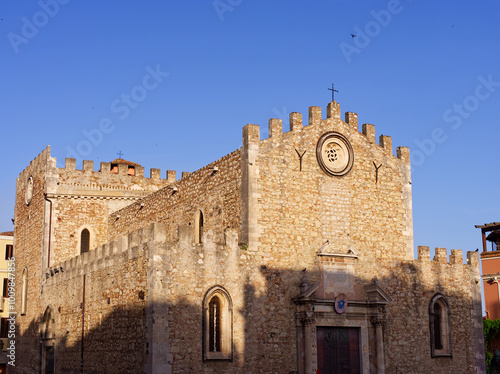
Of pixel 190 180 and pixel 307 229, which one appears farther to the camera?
pixel 190 180

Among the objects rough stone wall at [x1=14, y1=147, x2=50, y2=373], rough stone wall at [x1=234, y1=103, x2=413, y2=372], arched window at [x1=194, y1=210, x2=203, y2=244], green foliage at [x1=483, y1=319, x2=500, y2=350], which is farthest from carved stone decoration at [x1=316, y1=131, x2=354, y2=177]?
green foliage at [x1=483, y1=319, x2=500, y2=350]

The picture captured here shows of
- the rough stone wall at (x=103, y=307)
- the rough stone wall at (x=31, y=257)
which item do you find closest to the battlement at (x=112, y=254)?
the rough stone wall at (x=103, y=307)

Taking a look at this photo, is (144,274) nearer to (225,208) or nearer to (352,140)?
(225,208)

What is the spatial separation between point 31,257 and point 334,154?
56.6 feet

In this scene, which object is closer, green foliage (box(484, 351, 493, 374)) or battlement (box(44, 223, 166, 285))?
battlement (box(44, 223, 166, 285))

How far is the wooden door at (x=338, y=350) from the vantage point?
73.2 feet

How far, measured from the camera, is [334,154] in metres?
24.4

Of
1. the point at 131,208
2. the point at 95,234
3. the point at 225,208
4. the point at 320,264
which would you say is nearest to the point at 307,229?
the point at 320,264

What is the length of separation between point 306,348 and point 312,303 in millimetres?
1518

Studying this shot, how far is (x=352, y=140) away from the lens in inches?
979

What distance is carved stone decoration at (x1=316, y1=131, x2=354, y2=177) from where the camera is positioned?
2397 centimetres

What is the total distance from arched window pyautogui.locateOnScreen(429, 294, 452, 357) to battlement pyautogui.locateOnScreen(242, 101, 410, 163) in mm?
5809

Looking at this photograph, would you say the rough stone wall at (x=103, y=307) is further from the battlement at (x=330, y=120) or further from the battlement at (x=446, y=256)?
the battlement at (x=446, y=256)

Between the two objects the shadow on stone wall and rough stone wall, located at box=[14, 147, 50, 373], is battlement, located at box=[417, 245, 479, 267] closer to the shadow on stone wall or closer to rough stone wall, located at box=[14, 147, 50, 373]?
the shadow on stone wall
